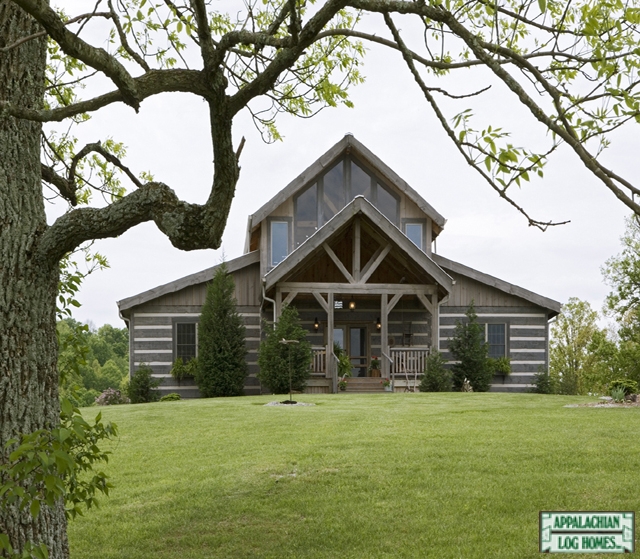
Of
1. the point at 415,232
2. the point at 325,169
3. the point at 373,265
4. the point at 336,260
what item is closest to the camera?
the point at 336,260

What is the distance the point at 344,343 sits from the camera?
24.0 metres

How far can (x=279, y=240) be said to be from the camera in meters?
23.5

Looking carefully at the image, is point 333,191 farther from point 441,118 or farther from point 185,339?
point 441,118

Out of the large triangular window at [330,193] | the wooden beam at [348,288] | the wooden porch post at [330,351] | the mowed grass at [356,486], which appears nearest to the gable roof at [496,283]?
the wooden beam at [348,288]

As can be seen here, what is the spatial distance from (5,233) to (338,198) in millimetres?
18995

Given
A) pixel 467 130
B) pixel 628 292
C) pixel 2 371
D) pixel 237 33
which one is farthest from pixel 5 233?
pixel 628 292

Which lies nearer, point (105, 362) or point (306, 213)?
point (306, 213)

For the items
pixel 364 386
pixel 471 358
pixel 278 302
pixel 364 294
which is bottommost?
pixel 364 386

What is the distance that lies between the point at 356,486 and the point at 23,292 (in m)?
4.27

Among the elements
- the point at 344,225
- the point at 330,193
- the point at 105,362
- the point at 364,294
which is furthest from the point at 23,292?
the point at 105,362

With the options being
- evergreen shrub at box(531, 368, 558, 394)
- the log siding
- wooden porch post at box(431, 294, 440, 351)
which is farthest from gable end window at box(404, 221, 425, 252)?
evergreen shrub at box(531, 368, 558, 394)

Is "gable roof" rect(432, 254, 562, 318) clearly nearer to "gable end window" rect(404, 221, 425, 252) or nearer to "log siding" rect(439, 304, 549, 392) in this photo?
"log siding" rect(439, 304, 549, 392)

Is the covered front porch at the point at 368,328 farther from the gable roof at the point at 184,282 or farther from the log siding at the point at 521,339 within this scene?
the gable roof at the point at 184,282

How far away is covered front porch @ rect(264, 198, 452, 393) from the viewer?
2052 centimetres
